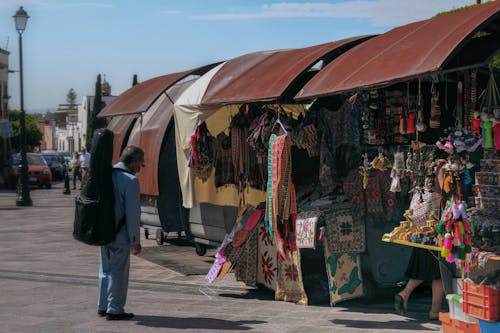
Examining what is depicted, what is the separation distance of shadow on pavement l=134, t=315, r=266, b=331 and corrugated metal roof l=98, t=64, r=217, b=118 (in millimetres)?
4781

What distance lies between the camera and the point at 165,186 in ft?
43.6

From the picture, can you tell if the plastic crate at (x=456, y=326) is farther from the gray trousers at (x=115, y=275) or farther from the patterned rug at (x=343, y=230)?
the gray trousers at (x=115, y=275)

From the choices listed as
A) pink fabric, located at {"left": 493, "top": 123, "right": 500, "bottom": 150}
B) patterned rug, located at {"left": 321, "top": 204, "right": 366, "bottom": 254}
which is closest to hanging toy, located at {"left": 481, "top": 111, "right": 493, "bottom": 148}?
pink fabric, located at {"left": 493, "top": 123, "right": 500, "bottom": 150}

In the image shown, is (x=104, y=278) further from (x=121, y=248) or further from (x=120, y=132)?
(x=120, y=132)

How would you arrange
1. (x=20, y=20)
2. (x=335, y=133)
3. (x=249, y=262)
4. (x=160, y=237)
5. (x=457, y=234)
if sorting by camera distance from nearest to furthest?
1. (x=457, y=234)
2. (x=335, y=133)
3. (x=249, y=262)
4. (x=160, y=237)
5. (x=20, y=20)

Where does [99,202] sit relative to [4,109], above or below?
below

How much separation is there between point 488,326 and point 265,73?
448cm

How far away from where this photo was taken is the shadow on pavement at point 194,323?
7668mm

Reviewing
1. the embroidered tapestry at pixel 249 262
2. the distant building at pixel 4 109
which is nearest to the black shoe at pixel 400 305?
the embroidered tapestry at pixel 249 262

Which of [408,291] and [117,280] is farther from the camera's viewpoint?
[408,291]

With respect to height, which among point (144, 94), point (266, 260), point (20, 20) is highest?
point (20, 20)

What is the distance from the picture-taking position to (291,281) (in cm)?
891

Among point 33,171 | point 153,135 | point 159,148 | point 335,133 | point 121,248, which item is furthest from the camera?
point 33,171

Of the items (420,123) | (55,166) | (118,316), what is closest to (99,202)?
(118,316)
